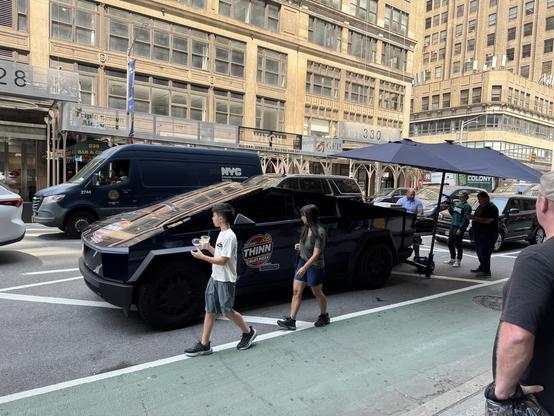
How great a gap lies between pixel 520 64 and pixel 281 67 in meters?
58.1

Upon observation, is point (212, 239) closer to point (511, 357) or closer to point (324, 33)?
point (511, 357)

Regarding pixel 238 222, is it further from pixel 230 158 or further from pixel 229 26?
pixel 229 26

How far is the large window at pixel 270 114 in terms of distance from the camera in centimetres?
2773

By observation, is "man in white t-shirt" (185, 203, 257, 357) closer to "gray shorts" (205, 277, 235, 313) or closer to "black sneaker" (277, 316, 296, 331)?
"gray shorts" (205, 277, 235, 313)

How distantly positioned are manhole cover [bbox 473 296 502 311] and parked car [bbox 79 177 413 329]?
1.43 meters

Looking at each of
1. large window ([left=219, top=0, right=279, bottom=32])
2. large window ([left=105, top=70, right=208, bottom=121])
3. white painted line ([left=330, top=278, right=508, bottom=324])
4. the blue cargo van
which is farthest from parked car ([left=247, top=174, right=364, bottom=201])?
large window ([left=219, top=0, right=279, bottom=32])

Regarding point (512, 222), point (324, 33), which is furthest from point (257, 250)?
point (324, 33)

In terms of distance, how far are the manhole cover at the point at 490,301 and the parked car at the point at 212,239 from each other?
143 centimetres

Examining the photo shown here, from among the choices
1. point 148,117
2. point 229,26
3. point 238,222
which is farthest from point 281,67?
point 238,222

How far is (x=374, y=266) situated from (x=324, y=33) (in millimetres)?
28475

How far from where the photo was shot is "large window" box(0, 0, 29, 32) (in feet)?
61.3

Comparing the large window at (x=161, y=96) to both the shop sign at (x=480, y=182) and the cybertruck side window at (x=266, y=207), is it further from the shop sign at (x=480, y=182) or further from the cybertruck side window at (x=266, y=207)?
the shop sign at (x=480, y=182)

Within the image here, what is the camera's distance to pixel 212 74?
2530 cm

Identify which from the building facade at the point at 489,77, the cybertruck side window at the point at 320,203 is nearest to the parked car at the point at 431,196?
the cybertruck side window at the point at 320,203
